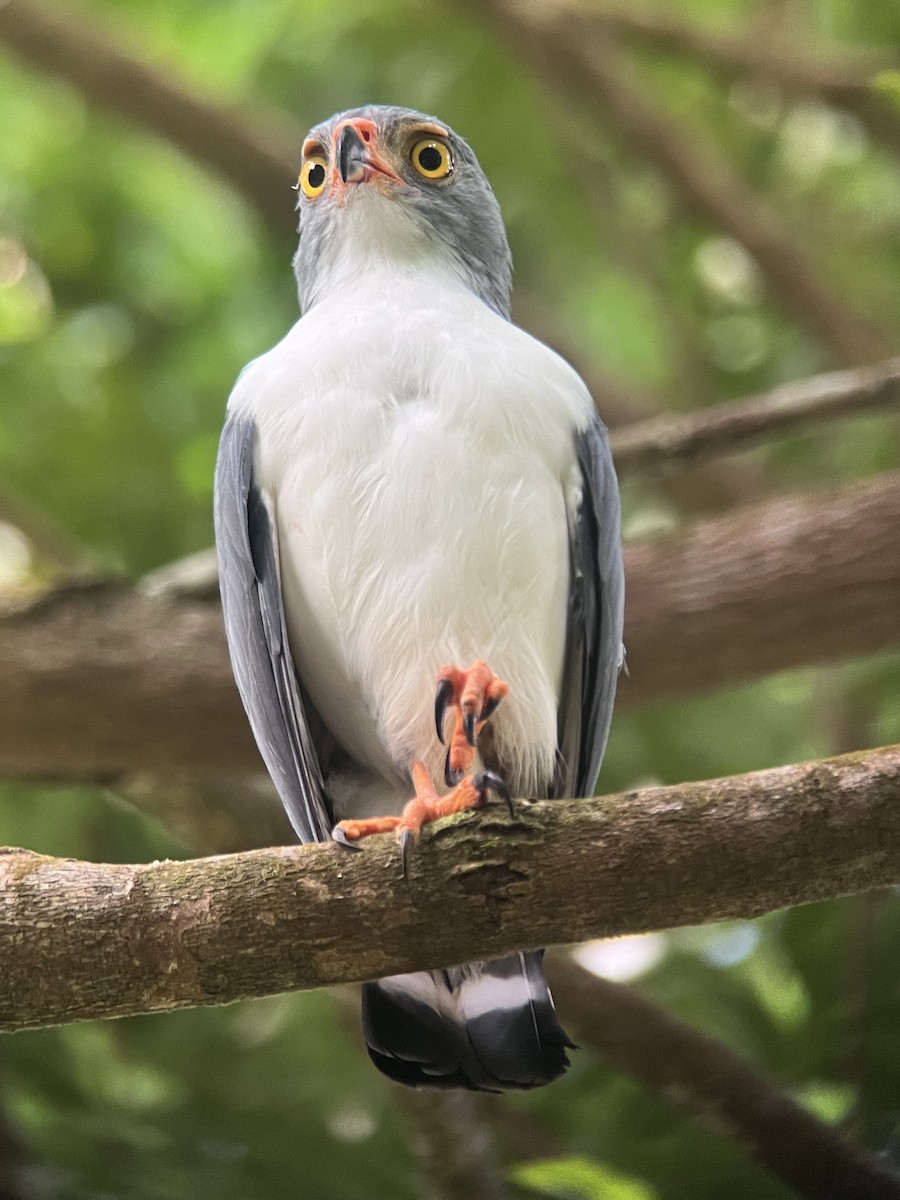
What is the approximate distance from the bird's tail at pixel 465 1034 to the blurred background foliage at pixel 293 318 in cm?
93

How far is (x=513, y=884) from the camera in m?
2.72

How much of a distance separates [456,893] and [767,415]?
8.11 feet

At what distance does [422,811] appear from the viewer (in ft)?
9.53

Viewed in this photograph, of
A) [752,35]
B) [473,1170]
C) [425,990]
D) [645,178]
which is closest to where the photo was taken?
[425,990]

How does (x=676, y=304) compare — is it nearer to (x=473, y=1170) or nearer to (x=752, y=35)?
(x=752, y=35)

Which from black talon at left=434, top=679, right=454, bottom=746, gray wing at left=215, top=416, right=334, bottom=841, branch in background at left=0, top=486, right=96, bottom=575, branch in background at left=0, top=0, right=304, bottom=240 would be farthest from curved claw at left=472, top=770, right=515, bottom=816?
branch in background at left=0, top=0, right=304, bottom=240

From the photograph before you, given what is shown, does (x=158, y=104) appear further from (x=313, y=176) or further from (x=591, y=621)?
(x=591, y=621)

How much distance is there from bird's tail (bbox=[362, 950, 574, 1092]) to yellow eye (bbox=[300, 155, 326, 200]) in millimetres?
2315

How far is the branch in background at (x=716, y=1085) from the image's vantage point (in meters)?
3.86

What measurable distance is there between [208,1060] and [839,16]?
16.7ft

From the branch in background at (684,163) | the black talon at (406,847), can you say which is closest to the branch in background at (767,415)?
the branch in background at (684,163)

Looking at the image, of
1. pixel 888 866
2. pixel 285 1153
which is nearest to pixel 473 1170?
pixel 285 1153

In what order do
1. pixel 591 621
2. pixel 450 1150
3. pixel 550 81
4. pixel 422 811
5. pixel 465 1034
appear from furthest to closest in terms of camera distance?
1. pixel 550 81
2. pixel 450 1150
3. pixel 591 621
4. pixel 465 1034
5. pixel 422 811

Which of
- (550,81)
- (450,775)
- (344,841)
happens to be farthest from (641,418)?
(344,841)
